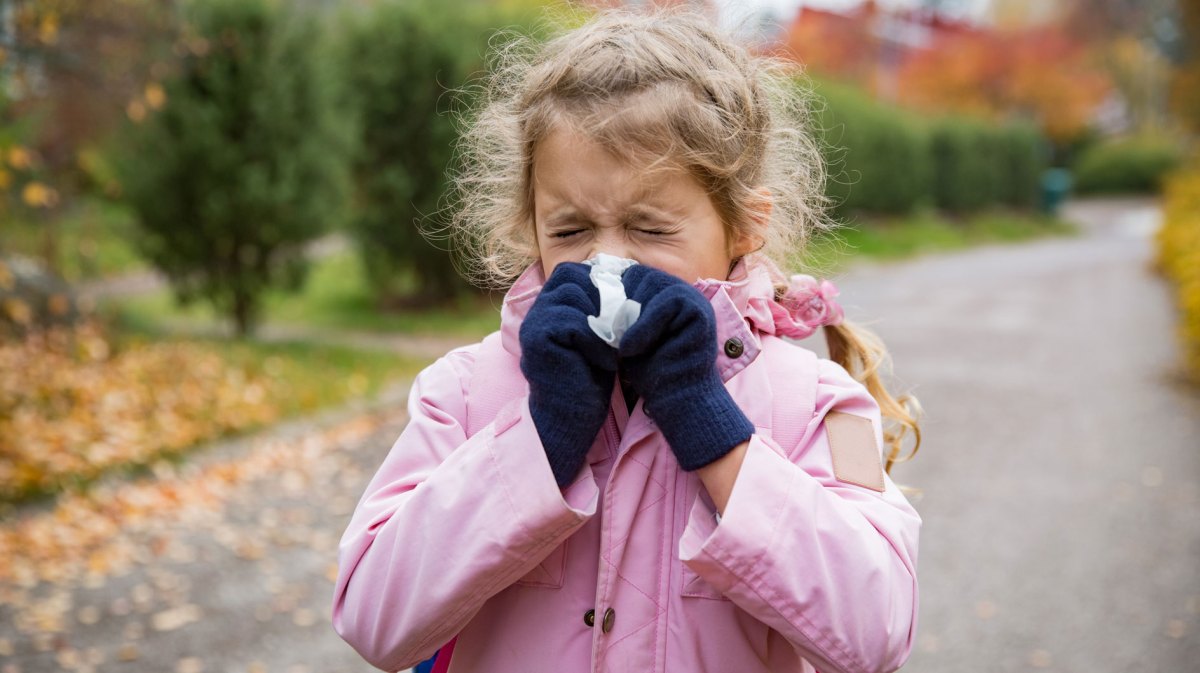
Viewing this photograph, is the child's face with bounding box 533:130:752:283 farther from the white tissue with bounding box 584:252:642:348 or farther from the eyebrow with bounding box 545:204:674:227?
the white tissue with bounding box 584:252:642:348

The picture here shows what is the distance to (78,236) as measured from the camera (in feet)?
43.1

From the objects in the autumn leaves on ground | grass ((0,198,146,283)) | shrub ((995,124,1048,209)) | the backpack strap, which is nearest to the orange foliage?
shrub ((995,124,1048,209))

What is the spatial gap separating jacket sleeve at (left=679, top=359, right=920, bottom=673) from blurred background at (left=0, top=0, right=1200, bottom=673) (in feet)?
2.75

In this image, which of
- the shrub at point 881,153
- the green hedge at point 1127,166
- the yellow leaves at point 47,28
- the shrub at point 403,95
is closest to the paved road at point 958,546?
the yellow leaves at point 47,28

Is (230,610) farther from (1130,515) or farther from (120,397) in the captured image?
(1130,515)

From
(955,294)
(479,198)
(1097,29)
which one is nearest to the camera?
(479,198)

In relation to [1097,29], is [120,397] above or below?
above

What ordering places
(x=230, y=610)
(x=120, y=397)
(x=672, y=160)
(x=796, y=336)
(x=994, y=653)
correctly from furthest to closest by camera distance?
(x=120, y=397), (x=230, y=610), (x=994, y=653), (x=796, y=336), (x=672, y=160)

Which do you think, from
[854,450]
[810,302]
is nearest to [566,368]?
[854,450]

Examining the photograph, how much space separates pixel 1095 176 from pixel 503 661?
42.3m

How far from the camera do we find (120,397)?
722 cm

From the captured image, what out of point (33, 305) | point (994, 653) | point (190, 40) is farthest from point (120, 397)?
point (994, 653)

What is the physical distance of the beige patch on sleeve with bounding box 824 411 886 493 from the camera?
5.37 ft

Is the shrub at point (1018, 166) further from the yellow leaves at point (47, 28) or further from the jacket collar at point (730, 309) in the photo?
the jacket collar at point (730, 309)
